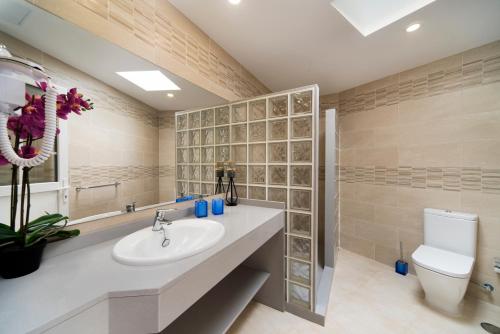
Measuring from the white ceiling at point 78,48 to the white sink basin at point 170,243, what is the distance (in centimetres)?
76

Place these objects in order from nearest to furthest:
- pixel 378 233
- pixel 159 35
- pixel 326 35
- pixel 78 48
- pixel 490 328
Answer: pixel 78 48 < pixel 159 35 < pixel 490 328 < pixel 326 35 < pixel 378 233

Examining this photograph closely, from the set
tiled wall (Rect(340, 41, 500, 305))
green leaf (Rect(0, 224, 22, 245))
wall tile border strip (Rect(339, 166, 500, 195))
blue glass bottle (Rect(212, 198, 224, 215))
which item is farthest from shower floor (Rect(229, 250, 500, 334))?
green leaf (Rect(0, 224, 22, 245))

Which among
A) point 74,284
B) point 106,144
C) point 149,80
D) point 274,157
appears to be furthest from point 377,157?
point 74,284

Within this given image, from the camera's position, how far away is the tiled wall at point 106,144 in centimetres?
82

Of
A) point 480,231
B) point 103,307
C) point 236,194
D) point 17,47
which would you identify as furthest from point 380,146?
point 17,47

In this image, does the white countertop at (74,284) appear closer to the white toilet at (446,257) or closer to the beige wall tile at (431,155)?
the white toilet at (446,257)

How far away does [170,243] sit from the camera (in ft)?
3.39

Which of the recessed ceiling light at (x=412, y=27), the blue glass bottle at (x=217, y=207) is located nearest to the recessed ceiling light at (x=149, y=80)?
the blue glass bottle at (x=217, y=207)

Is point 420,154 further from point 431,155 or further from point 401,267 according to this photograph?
point 401,267

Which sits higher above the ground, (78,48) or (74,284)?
(78,48)

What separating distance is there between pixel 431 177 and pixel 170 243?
245cm

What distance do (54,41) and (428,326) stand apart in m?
2.80

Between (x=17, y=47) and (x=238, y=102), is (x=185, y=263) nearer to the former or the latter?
(x=17, y=47)

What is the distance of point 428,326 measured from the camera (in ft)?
4.55
